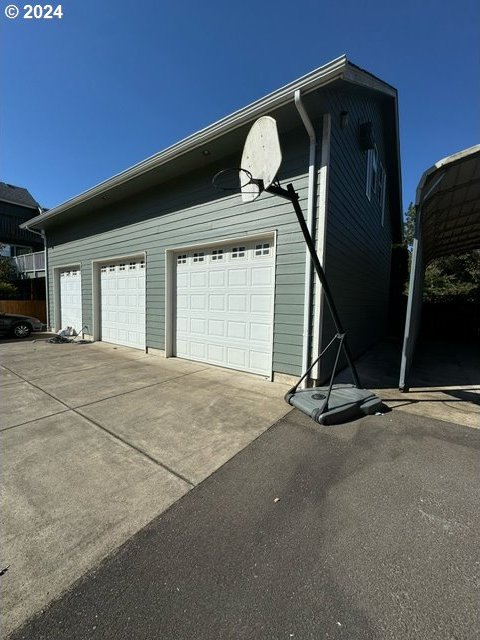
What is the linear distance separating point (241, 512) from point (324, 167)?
176 inches

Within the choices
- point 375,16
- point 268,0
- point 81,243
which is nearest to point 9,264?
point 81,243

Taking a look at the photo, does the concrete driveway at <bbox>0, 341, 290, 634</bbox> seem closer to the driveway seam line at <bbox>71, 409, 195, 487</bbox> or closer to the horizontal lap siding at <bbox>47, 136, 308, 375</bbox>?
the driveway seam line at <bbox>71, 409, 195, 487</bbox>

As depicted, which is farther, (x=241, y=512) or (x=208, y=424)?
(x=208, y=424)

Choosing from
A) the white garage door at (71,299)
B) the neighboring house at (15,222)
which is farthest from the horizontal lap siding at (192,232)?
the neighboring house at (15,222)

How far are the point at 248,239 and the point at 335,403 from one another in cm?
325

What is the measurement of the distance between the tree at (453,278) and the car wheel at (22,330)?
55.5 feet

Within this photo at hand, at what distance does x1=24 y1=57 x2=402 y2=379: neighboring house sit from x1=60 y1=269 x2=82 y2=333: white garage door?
690mm

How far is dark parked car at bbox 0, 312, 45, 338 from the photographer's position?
31.0ft

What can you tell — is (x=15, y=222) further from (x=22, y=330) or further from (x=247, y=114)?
(x=247, y=114)

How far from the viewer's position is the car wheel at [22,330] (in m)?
9.69

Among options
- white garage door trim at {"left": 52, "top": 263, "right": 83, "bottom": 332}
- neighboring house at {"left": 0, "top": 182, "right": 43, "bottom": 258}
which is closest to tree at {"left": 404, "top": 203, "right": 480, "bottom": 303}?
white garage door trim at {"left": 52, "top": 263, "right": 83, "bottom": 332}

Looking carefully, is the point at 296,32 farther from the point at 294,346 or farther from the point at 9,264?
the point at 9,264

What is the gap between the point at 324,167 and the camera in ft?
13.8

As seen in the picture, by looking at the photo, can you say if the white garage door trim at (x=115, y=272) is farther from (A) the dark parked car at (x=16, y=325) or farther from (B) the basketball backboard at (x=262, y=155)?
(B) the basketball backboard at (x=262, y=155)
